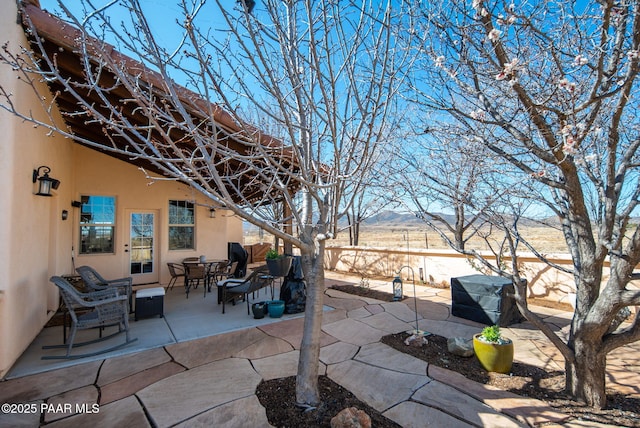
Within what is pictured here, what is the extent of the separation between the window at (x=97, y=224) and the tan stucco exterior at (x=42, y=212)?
5.0 inches

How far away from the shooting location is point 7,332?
293 centimetres

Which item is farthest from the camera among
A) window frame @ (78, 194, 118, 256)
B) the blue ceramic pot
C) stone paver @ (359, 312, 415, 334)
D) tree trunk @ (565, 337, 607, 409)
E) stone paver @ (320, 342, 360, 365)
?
window frame @ (78, 194, 118, 256)

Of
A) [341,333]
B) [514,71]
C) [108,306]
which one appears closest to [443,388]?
[341,333]

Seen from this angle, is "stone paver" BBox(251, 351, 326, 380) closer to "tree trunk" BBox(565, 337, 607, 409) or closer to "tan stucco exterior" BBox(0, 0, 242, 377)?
"tan stucco exterior" BBox(0, 0, 242, 377)

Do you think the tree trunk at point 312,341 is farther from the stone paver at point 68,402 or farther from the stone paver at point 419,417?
the stone paver at point 68,402

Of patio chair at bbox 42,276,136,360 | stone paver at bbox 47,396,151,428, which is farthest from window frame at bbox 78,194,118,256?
stone paver at bbox 47,396,151,428

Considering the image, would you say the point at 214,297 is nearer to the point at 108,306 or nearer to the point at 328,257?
the point at 108,306

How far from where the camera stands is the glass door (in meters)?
7.07

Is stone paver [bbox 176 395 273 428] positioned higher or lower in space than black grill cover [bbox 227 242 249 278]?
lower

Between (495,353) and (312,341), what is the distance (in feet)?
6.60

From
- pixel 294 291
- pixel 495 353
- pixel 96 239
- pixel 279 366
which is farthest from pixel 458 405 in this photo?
pixel 96 239

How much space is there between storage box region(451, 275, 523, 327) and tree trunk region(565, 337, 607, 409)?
1.86 metres

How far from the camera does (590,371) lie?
2367 millimetres

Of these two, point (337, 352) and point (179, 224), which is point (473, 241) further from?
point (337, 352)
